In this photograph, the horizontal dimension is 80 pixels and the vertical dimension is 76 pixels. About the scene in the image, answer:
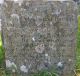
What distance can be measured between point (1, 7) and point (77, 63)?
1371 mm

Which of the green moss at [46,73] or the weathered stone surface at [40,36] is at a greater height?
the weathered stone surface at [40,36]

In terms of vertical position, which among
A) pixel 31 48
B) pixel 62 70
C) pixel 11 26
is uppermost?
pixel 11 26

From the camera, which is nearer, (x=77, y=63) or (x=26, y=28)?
(x=26, y=28)

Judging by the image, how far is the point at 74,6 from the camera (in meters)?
4.49

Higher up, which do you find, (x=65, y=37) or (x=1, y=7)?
(x=1, y=7)

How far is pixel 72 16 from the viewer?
4.53 m

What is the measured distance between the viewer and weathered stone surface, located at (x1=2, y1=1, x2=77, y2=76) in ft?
14.9

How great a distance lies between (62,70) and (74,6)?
2.98 feet

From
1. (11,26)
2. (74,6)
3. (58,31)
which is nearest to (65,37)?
(58,31)

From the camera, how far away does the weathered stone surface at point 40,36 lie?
4.53 metres

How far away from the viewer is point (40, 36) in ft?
15.2

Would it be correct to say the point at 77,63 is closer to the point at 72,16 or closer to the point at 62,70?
the point at 62,70

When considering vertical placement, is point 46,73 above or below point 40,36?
below

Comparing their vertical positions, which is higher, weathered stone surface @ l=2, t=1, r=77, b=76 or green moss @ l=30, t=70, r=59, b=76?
weathered stone surface @ l=2, t=1, r=77, b=76
